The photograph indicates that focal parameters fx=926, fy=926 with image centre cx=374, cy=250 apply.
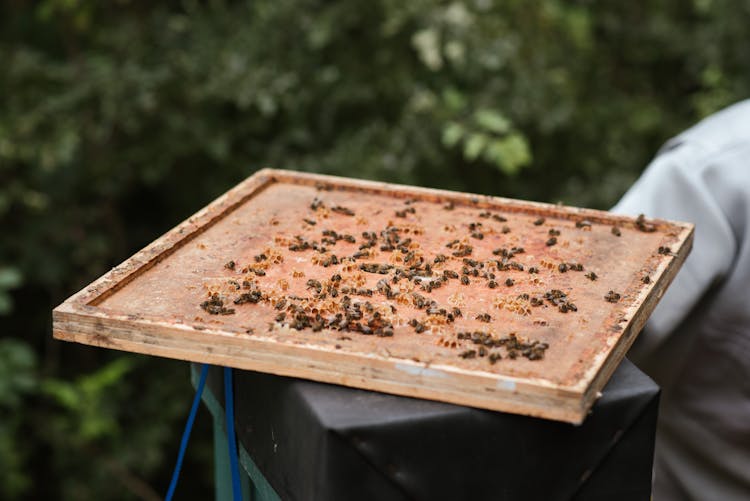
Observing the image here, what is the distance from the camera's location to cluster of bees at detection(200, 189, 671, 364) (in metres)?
1.55

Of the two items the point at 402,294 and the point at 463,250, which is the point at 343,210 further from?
the point at 402,294

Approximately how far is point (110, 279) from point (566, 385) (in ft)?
2.84

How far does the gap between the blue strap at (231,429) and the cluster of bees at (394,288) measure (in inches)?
6.0

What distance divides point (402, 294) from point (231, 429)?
0.40m

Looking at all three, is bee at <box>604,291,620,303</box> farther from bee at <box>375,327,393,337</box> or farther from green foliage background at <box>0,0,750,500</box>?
green foliage background at <box>0,0,750,500</box>

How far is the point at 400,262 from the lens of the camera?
1.85 meters

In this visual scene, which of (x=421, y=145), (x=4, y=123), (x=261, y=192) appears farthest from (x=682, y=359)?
(x=4, y=123)

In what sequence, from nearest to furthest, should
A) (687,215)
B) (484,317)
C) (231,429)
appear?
(484,317), (231,429), (687,215)

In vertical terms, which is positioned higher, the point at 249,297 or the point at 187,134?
the point at 249,297

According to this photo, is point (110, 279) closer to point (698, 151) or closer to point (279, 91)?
point (698, 151)

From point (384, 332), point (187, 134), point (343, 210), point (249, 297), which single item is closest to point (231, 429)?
point (249, 297)

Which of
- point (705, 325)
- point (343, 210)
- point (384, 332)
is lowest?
point (705, 325)

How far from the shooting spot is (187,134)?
14.3 ft

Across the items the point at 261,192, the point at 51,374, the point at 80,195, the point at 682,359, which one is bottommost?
the point at 51,374
